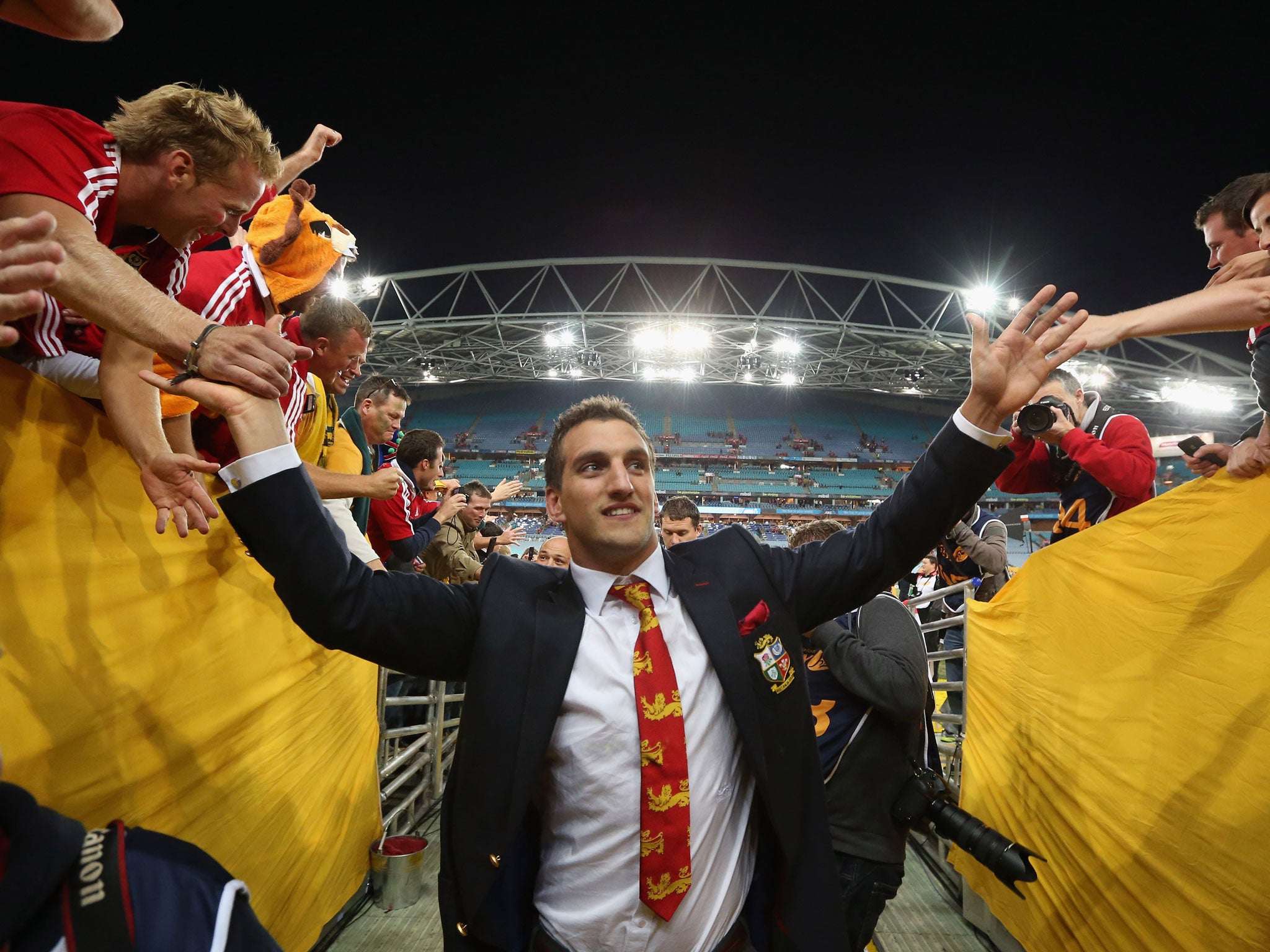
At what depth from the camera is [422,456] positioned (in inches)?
167

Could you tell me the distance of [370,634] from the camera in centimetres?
128

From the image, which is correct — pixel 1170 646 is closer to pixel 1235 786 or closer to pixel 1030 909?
pixel 1235 786

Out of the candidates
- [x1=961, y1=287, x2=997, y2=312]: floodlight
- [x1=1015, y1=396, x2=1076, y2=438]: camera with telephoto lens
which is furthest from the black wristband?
[x1=961, y1=287, x2=997, y2=312]: floodlight

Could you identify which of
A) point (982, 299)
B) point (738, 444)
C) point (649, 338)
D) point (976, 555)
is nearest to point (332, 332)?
point (976, 555)

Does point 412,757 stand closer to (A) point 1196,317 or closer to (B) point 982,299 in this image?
(A) point 1196,317

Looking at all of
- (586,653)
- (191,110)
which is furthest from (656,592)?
(191,110)

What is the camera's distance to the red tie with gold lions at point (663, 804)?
51.5 inches

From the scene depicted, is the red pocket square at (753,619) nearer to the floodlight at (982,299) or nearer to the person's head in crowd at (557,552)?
the person's head in crowd at (557,552)

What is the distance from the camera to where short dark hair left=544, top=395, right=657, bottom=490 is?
1688 mm

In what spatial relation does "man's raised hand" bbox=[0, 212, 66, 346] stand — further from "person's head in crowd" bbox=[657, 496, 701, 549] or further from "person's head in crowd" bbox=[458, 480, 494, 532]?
"person's head in crowd" bbox=[458, 480, 494, 532]

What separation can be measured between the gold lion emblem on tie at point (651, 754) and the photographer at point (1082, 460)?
1.96m

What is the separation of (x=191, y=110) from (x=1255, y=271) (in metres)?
2.72

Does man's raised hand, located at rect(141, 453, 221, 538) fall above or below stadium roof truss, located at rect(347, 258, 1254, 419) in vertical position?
below

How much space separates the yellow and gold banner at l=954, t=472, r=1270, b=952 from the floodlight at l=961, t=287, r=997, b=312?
62.9 ft
